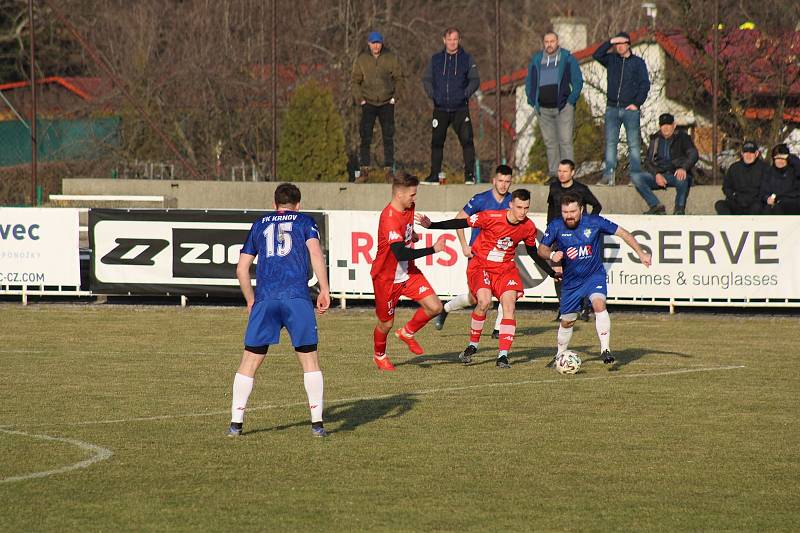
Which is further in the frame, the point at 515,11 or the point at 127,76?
the point at 515,11

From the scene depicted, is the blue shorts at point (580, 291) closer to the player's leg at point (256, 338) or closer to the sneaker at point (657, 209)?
the player's leg at point (256, 338)

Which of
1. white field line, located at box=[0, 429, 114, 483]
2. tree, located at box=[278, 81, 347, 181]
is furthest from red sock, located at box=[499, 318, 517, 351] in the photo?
tree, located at box=[278, 81, 347, 181]

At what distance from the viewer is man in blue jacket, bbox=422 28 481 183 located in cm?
2173

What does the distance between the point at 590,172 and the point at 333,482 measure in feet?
57.8

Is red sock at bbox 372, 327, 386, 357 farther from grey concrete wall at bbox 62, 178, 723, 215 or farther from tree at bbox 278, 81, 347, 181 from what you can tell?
tree at bbox 278, 81, 347, 181

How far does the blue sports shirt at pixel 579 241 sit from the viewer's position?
13422 mm

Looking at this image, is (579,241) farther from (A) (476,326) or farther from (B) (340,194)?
(B) (340,194)

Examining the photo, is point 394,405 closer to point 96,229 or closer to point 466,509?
point 466,509

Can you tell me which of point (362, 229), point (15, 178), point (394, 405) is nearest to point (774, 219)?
point (362, 229)

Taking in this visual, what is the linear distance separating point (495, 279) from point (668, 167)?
7.89m

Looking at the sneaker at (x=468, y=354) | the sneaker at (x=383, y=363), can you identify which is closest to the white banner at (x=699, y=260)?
the sneaker at (x=468, y=354)

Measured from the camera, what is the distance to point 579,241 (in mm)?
13406

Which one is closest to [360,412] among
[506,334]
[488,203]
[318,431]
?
[318,431]

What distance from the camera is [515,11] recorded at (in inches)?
2089
